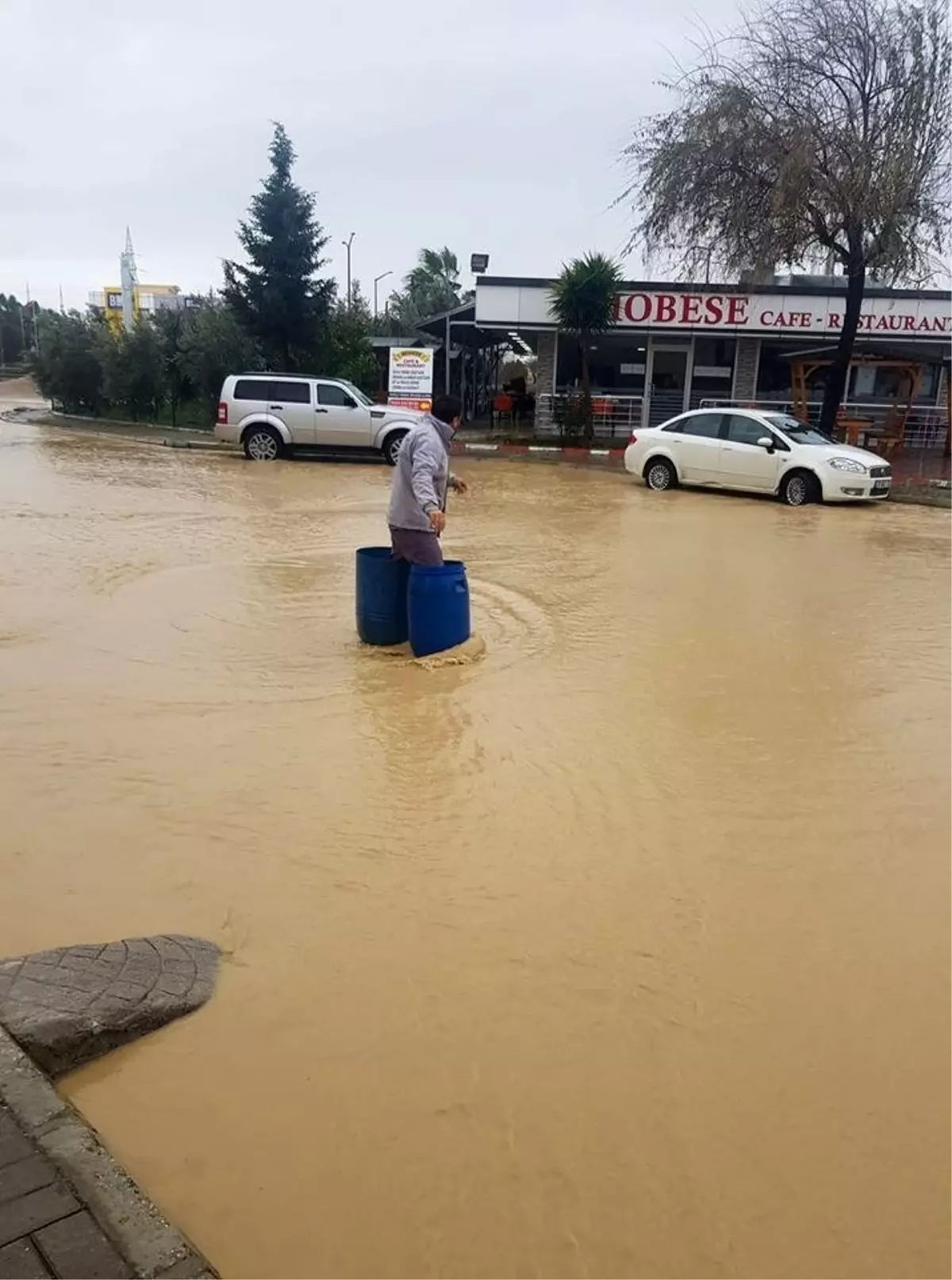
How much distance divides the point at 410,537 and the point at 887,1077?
179 inches

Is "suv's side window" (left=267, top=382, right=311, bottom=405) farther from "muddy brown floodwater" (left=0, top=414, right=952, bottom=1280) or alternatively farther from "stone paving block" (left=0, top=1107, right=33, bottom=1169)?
"stone paving block" (left=0, top=1107, right=33, bottom=1169)

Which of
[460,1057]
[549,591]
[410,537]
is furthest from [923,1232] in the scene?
[549,591]

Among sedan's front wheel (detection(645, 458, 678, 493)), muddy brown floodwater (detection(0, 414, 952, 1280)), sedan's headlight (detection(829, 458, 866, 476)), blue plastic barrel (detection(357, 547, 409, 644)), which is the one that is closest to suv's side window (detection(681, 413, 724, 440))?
sedan's front wheel (detection(645, 458, 678, 493))

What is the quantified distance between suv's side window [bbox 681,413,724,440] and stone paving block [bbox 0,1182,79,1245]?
1532 centimetres

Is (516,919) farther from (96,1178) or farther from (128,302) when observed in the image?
(128,302)

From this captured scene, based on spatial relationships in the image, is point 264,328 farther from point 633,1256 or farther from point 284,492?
point 633,1256

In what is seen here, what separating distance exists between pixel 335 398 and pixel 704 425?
24.5ft

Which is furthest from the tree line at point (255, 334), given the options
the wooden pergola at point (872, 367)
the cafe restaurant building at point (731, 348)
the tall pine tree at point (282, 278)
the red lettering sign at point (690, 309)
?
the wooden pergola at point (872, 367)

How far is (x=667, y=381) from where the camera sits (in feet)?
84.3

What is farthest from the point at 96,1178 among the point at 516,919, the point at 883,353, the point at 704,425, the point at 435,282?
the point at 435,282

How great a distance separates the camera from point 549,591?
29.6 feet

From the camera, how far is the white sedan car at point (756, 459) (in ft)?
49.6

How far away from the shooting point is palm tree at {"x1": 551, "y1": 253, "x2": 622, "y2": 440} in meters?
22.1

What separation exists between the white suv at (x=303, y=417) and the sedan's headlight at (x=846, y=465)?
27.1 ft
